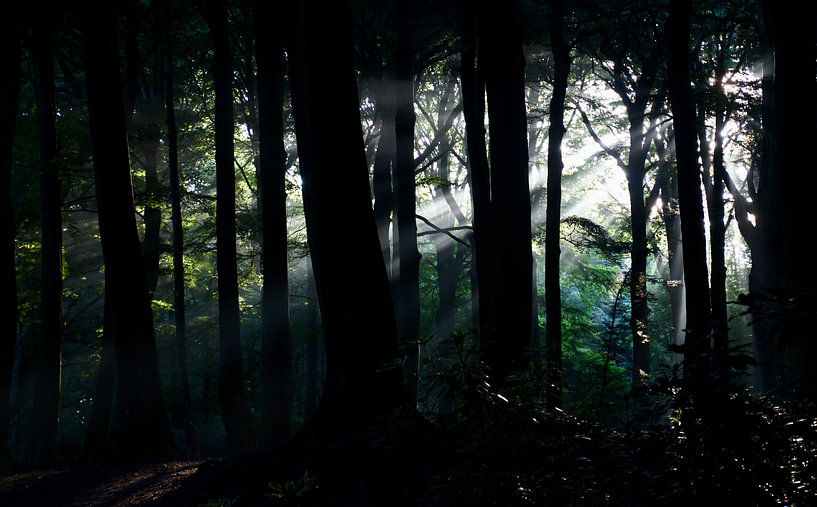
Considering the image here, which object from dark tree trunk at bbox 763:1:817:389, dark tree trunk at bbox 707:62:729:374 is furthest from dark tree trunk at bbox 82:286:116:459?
dark tree trunk at bbox 707:62:729:374

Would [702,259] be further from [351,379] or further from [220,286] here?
[220,286]

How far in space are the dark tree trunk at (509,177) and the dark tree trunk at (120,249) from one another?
19.0 ft

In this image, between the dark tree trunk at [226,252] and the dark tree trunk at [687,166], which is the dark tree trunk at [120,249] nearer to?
the dark tree trunk at [226,252]

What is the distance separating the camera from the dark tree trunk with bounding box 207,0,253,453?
47.4 ft

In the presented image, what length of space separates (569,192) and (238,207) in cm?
1556

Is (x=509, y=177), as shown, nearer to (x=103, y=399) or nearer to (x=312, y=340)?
(x=103, y=399)

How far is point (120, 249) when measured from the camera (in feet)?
39.5

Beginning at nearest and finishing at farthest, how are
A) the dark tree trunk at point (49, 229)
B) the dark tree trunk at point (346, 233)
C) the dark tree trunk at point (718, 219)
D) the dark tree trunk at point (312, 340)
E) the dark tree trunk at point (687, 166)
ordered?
the dark tree trunk at point (346, 233) < the dark tree trunk at point (687, 166) < the dark tree trunk at point (49, 229) < the dark tree trunk at point (718, 219) < the dark tree trunk at point (312, 340)

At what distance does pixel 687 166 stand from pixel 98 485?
34.5ft

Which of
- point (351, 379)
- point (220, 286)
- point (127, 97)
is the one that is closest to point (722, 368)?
point (351, 379)

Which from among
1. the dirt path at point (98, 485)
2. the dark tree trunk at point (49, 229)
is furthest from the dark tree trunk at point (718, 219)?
the dark tree trunk at point (49, 229)

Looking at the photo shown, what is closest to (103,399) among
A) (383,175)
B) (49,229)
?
(49,229)

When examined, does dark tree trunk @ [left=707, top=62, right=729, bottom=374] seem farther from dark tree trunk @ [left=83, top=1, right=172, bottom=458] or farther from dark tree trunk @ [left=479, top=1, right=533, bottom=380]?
dark tree trunk @ [left=83, top=1, right=172, bottom=458]

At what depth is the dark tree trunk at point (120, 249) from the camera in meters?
12.0
